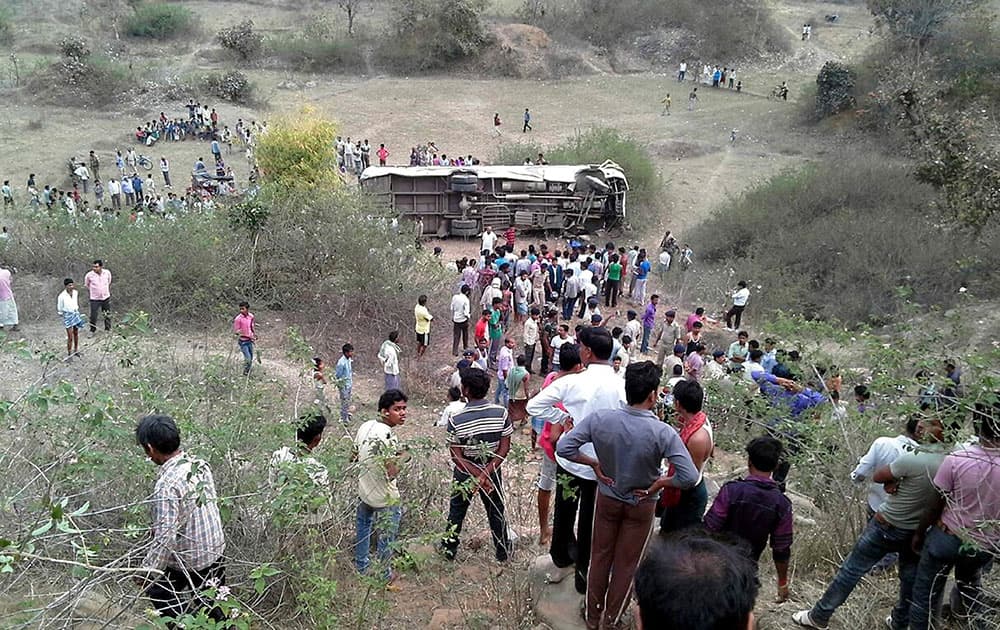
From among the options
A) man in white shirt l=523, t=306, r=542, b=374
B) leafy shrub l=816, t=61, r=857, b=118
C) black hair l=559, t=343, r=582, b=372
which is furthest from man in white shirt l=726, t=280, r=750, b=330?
leafy shrub l=816, t=61, r=857, b=118

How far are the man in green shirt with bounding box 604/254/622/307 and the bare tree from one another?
22.9m

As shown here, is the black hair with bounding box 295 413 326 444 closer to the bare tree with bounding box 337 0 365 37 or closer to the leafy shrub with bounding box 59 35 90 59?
the leafy shrub with bounding box 59 35 90 59

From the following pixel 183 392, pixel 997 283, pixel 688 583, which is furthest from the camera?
pixel 997 283

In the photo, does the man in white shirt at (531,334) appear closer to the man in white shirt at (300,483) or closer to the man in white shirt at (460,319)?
the man in white shirt at (460,319)

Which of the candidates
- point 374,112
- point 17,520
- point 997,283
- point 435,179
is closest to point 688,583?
point 17,520

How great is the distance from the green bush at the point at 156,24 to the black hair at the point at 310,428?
3397 centimetres

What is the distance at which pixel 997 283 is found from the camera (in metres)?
12.2

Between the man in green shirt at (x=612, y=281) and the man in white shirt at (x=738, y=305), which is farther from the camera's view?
the man in green shirt at (x=612, y=281)

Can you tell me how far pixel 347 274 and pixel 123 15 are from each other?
95.1 feet

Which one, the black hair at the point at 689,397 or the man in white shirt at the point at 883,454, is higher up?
the black hair at the point at 689,397

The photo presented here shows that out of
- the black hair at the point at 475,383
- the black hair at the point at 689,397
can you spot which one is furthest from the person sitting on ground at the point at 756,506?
the black hair at the point at 475,383

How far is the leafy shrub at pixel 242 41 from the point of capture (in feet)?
100.0

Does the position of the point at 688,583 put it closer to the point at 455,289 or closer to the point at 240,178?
the point at 455,289

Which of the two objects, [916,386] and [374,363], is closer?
[916,386]
